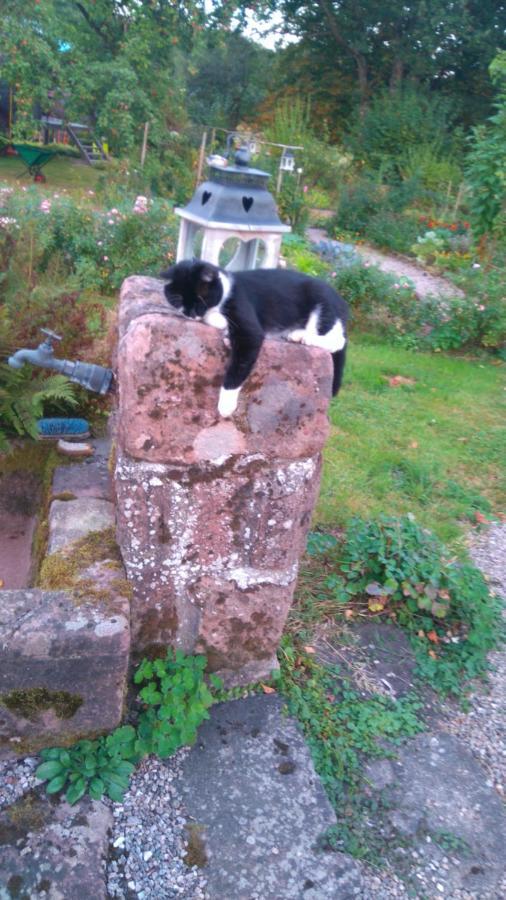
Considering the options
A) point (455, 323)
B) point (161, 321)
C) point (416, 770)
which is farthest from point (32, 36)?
point (416, 770)

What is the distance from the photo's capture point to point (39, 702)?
1936mm

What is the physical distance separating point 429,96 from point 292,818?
70.3 feet

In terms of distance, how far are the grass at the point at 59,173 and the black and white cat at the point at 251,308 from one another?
1299 cm

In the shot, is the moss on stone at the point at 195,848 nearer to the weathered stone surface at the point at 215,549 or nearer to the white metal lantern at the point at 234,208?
the weathered stone surface at the point at 215,549

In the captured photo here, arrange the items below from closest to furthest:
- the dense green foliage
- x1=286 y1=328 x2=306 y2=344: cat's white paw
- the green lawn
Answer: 1. x1=286 y1=328 x2=306 y2=344: cat's white paw
2. the dense green foliage
3. the green lawn

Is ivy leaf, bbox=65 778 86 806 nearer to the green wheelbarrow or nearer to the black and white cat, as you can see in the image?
the black and white cat

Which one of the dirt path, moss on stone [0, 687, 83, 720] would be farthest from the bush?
moss on stone [0, 687, 83, 720]

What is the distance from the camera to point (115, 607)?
2006 mm

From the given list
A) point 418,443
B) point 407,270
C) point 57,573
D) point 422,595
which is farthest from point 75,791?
point 407,270

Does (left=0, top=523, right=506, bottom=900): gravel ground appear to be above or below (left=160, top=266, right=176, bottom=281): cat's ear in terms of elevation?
below

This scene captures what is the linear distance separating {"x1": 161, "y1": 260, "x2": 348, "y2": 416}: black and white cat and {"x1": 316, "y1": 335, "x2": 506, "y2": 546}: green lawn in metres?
1.47

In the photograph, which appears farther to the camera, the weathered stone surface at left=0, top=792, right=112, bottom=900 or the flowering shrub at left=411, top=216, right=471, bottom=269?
the flowering shrub at left=411, top=216, right=471, bottom=269

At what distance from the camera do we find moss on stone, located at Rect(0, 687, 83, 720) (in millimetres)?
1900

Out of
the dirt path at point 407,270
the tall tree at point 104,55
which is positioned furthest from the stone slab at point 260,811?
the tall tree at point 104,55
